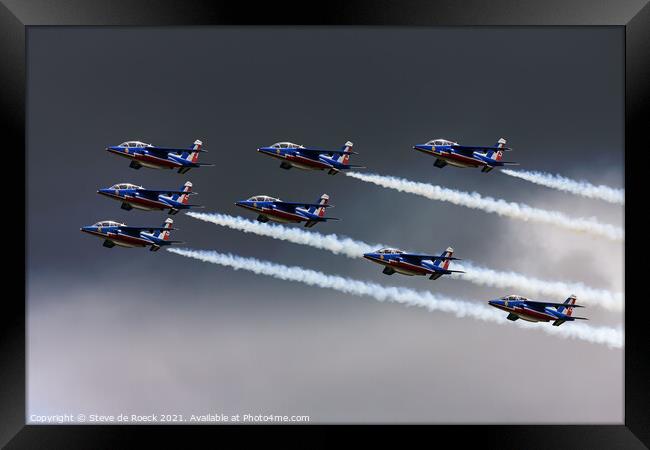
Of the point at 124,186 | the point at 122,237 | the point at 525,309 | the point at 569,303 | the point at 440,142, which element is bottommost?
the point at 525,309

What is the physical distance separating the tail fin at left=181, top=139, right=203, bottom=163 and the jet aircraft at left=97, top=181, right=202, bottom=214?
1.11 meters

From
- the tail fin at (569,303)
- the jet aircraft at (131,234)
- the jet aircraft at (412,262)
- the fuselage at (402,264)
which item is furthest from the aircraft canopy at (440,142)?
the jet aircraft at (131,234)

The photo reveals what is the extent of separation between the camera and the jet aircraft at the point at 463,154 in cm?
4439

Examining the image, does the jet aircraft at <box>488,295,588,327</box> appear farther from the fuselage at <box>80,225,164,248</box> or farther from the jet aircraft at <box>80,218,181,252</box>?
the fuselage at <box>80,225,164,248</box>

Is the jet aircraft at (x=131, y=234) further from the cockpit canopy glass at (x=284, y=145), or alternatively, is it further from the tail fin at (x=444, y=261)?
the tail fin at (x=444, y=261)

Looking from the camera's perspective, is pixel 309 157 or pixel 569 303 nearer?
pixel 569 303

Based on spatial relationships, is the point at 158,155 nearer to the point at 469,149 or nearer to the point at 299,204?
the point at 299,204

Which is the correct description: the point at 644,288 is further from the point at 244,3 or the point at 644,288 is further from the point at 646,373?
the point at 244,3

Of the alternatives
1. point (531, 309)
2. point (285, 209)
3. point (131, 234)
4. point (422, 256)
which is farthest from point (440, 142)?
point (131, 234)

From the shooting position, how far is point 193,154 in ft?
147

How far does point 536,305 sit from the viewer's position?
4528 cm

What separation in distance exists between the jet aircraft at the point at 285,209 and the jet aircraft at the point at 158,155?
2851 millimetres

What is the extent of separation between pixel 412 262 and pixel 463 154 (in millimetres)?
5229

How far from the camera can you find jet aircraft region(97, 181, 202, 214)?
44750mm
